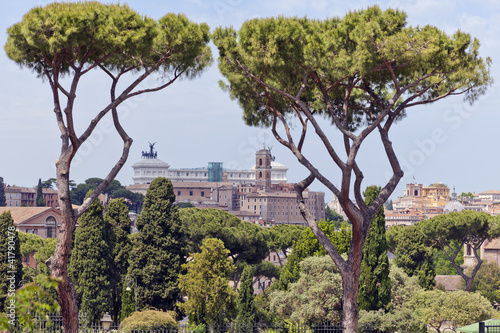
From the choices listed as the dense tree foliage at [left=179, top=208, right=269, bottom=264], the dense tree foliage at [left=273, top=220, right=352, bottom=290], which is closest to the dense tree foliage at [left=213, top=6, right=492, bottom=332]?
the dense tree foliage at [left=273, top=220, right=352, bottom=290]

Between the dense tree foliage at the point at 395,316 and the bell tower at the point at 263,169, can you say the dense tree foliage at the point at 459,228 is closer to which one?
the dense tree foliage at the point at 395,316

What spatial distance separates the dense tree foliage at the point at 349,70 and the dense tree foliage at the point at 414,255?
19.7m

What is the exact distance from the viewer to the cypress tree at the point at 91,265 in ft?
80.1

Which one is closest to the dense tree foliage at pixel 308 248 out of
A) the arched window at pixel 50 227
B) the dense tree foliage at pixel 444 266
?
the arched window at pixel 50 227

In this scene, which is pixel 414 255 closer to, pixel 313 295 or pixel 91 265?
pixel 313 295

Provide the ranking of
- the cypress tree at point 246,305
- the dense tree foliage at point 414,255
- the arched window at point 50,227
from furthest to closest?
the arched window at point 50,227 → the dense tree foliage at point 414,255 → the cypress tree at point 246,305

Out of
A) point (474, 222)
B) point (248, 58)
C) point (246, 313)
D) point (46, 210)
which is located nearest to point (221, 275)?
point (246, 313)

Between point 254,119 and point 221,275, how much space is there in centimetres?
1169

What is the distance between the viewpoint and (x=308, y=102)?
13.6 m

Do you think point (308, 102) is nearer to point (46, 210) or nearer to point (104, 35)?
point (104, 35)

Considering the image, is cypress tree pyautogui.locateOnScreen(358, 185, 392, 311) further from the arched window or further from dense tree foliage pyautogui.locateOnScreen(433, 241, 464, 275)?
dense tree foliage pyautogui.locateOnScreen(433, 241, 464, 275)

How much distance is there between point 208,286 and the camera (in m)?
23.8

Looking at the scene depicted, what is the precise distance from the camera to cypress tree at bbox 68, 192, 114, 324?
80.1 ft

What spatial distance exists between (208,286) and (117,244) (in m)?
4.80
